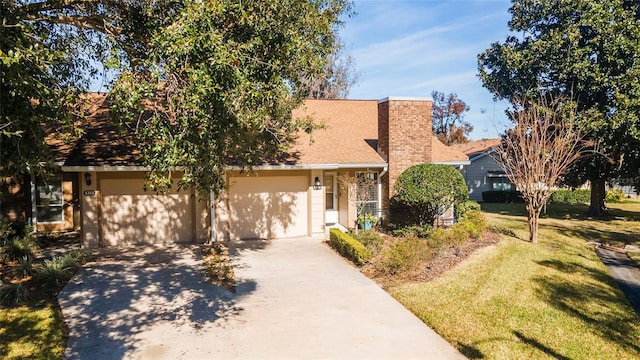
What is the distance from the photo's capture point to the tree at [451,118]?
49938 millimetres

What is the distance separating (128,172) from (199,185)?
6.42 metres

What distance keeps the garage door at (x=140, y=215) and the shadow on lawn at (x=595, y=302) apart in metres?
10.8

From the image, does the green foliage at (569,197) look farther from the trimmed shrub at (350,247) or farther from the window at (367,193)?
the trimmed shrub at (350,247)

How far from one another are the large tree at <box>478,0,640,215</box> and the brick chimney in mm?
7552

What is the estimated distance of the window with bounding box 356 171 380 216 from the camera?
1479 cm

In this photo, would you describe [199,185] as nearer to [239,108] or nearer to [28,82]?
[239,108]

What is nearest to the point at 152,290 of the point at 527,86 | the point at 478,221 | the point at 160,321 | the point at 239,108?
the point at 160,321

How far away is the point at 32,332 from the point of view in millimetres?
6934

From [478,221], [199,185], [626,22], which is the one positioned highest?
[626,22]

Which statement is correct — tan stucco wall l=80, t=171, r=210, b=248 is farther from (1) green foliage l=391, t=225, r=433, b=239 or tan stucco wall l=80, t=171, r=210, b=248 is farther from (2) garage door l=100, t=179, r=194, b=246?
(1) green foliage l=391, t=225, r=433, b=239

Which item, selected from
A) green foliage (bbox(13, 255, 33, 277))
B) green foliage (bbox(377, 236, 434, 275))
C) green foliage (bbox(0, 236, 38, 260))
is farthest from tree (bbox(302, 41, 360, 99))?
green foliage (bbox(13, 255, 33, 277))

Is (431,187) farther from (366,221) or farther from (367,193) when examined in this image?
(366,221)

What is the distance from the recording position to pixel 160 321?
752cm

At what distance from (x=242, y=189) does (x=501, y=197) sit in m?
24.2
